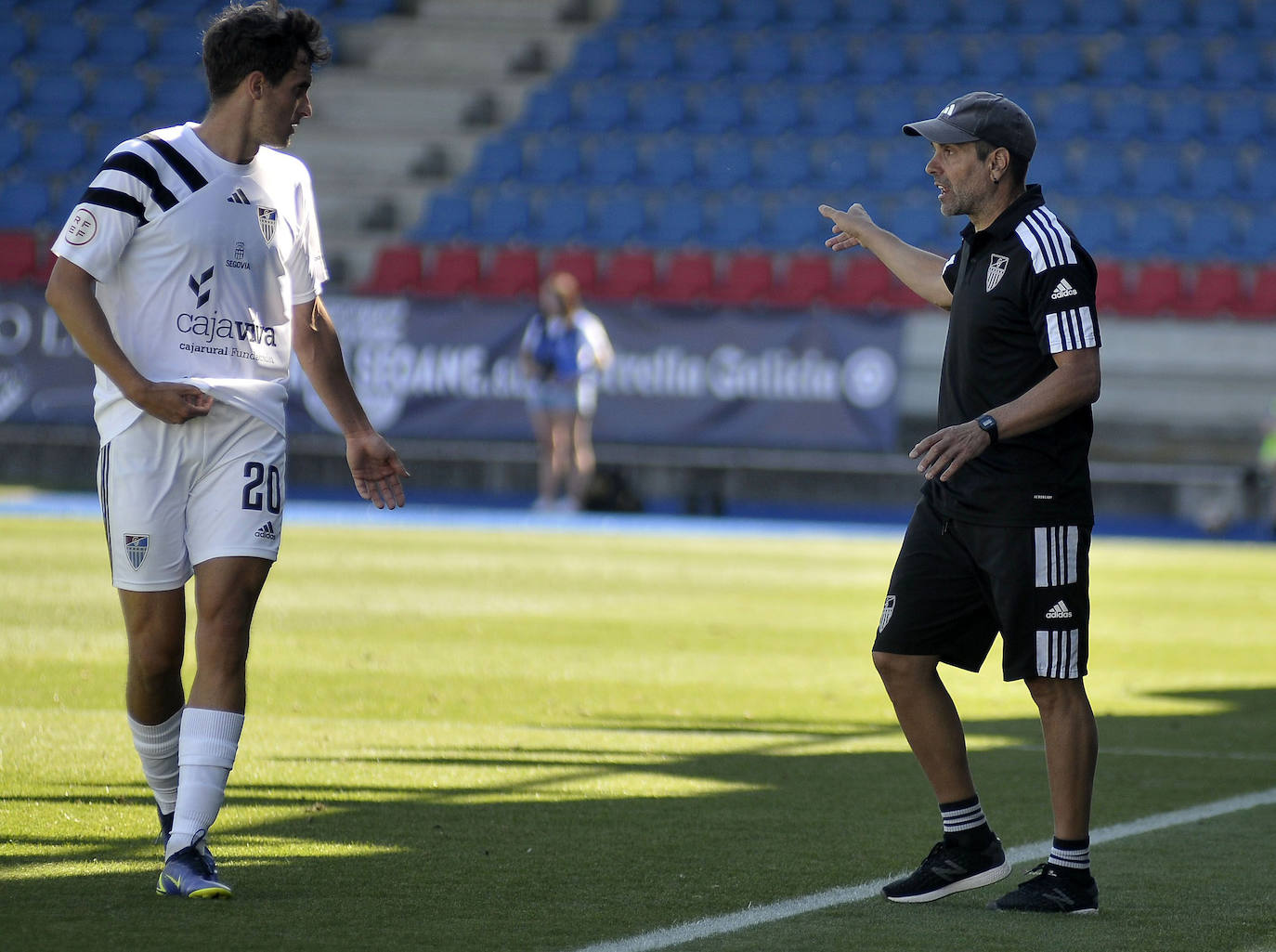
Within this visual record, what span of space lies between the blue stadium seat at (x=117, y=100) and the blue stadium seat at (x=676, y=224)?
8.88 meters

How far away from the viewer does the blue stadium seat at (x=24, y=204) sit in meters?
28.6

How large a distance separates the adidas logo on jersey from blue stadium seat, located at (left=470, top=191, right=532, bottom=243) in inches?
925

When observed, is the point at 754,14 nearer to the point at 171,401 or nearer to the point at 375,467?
the point at 375,467

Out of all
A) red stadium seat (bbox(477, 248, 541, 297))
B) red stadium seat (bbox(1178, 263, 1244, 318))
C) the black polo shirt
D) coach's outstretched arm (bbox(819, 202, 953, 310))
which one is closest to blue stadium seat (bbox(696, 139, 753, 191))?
red stadium seat (bbox(477, 248, 541, 297))

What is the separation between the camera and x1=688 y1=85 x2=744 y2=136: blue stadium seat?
2917 centimetres

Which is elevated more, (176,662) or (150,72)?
(150,72)

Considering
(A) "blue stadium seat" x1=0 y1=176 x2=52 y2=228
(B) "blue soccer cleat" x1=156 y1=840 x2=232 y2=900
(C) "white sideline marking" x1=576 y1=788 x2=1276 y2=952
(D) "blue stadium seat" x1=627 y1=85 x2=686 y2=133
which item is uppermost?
(D) "blue stadium seat" x1=627 y1=85 x2=686 y2=133

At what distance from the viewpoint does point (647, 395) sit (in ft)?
80.2

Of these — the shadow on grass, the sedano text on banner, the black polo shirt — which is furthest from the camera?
the sedano text on banner

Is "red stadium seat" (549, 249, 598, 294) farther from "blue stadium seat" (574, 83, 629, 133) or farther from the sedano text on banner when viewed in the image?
"blue stadium seat" (574, 83, 629, 133)

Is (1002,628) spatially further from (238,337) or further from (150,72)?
(150,72)

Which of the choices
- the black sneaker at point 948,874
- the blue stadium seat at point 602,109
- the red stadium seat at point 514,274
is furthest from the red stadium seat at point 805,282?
the black sneaker at point 948,874

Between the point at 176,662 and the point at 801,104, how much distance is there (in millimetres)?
25112

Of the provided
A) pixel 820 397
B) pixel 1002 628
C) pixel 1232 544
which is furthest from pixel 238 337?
pixel 820 397
